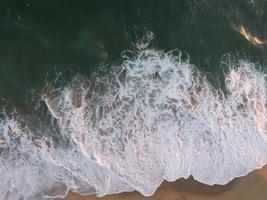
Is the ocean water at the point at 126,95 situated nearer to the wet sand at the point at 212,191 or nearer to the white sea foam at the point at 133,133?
the white sea foam at the point at 133,133

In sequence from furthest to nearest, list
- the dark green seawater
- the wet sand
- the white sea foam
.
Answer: the wet sand < the white sea foam < the dark green seawater

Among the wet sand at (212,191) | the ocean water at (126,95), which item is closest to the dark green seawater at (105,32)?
the ocean water at (126,95)

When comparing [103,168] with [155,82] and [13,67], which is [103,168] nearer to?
[155,82]

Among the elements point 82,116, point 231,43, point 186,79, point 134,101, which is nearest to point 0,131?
point 82,116

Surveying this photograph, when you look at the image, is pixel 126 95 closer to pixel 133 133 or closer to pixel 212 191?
pixel 133 133

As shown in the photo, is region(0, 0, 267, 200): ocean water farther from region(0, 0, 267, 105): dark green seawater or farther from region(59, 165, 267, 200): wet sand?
region(59, 165, 267, 200): wet sand

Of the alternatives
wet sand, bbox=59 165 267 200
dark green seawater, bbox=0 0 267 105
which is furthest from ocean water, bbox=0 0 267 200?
wet sand, bbox=59 165 267 200
